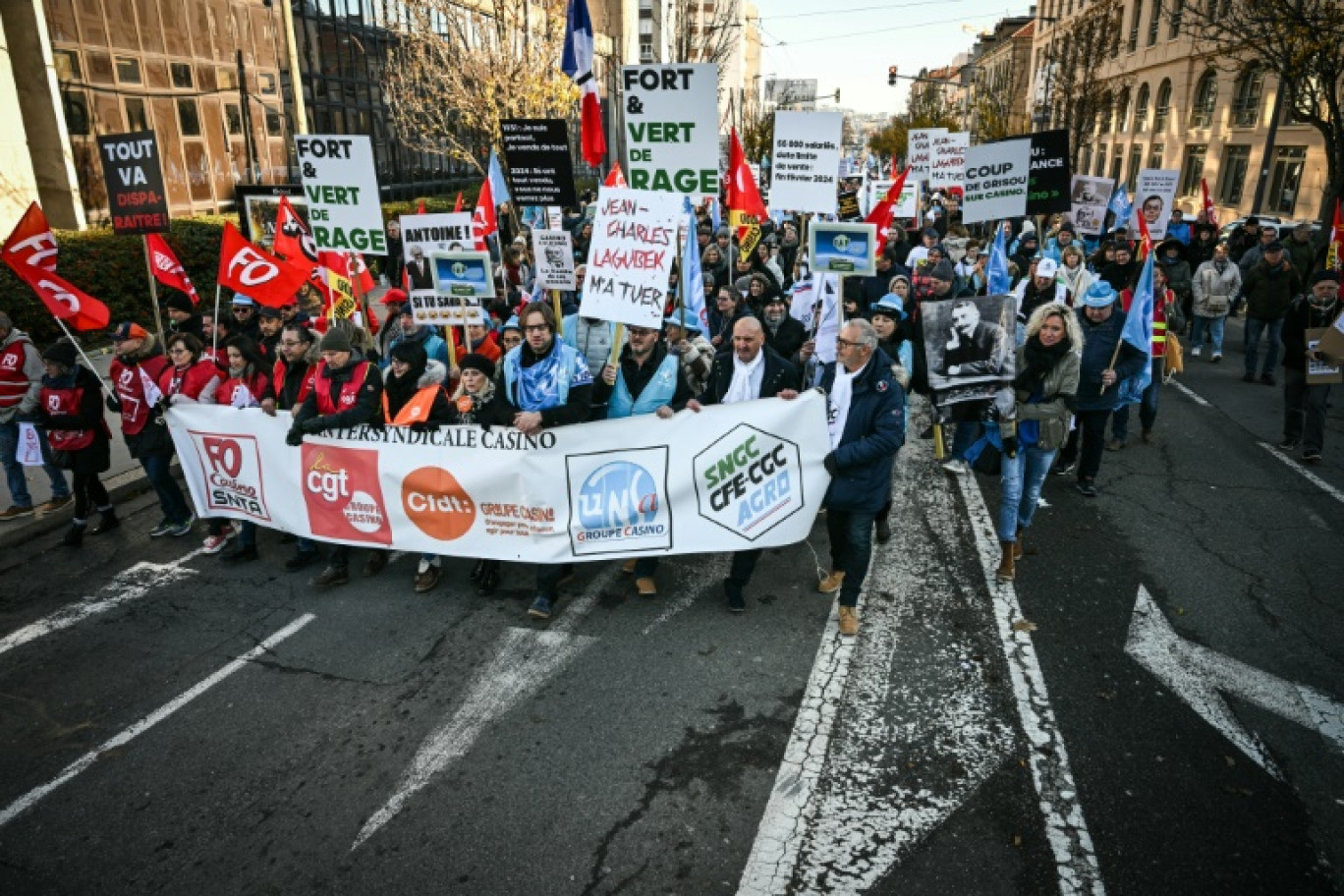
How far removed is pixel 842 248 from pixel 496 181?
6469mm

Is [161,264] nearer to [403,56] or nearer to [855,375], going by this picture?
[855,375]

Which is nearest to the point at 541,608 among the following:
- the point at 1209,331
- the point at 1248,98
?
the point at 1209,331

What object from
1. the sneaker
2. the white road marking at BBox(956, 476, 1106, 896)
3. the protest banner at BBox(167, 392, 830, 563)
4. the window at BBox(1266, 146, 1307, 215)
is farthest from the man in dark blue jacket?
the window at BBox(1266, 146, 1307, 215)

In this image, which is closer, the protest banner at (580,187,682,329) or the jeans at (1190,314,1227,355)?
the protest banner at (580,187,682,329)

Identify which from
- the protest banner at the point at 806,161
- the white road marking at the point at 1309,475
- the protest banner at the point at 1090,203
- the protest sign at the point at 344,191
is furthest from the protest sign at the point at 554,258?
the protest banner at the point at 1090,203

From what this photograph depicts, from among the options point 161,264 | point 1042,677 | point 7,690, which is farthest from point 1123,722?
point 161,264

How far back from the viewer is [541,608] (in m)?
5.67

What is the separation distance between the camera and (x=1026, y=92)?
66.9m

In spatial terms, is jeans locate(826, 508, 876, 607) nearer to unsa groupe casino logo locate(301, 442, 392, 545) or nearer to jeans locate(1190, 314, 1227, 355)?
unsa groupe casino logo locate(301, 442, 392, 545)

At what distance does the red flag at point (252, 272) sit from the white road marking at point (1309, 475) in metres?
10.1

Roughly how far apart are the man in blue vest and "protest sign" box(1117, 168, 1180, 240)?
9.57 metres

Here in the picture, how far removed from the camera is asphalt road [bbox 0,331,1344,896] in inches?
143

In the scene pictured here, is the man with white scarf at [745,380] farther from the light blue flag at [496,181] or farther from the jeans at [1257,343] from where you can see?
the jeans at [1257,343]

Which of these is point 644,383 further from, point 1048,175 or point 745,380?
point 1048,175
